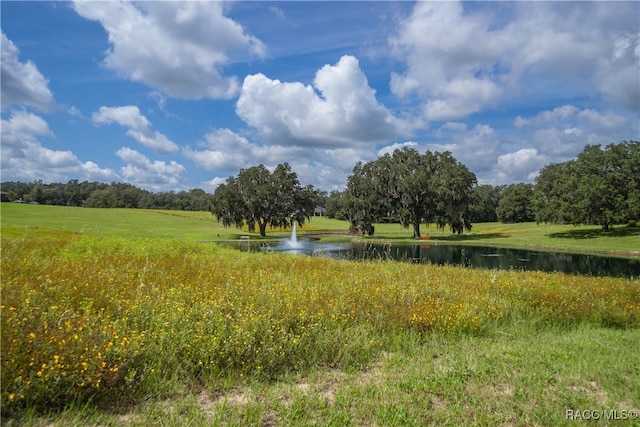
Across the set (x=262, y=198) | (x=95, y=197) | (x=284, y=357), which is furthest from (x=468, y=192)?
(x=95, y=197)

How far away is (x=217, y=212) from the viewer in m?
59.8

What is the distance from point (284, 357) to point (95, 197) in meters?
136

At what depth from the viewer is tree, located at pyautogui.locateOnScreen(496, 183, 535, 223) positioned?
343ft

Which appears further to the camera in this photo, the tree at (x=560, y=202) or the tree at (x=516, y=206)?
the tree at (x=516, y=206)

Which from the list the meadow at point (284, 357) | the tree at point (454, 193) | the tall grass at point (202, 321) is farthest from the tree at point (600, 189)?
the meadow at point (284, 357)

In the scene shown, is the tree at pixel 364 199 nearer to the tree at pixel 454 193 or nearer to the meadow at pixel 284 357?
the tree at pixel 454 193

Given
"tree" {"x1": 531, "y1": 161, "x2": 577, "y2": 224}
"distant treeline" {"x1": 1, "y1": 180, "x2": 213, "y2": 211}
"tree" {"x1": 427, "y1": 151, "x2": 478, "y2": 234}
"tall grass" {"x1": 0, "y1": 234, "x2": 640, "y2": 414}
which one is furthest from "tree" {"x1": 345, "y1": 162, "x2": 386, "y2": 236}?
"distant treeline" {"x1": 1, "y1": 180, "x2": 213, "y2": 211}

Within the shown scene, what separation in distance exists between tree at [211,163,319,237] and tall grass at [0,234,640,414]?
4773 centimetres

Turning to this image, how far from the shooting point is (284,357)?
5.97 m

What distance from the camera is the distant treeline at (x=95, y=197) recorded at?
11344cm

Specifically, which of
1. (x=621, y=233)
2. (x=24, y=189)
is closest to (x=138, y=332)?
(x=621, y=233)

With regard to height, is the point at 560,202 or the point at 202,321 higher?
the point at 560,202

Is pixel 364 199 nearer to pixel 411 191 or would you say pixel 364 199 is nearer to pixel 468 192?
pixel 411 191

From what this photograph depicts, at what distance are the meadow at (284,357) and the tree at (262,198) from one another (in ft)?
165
